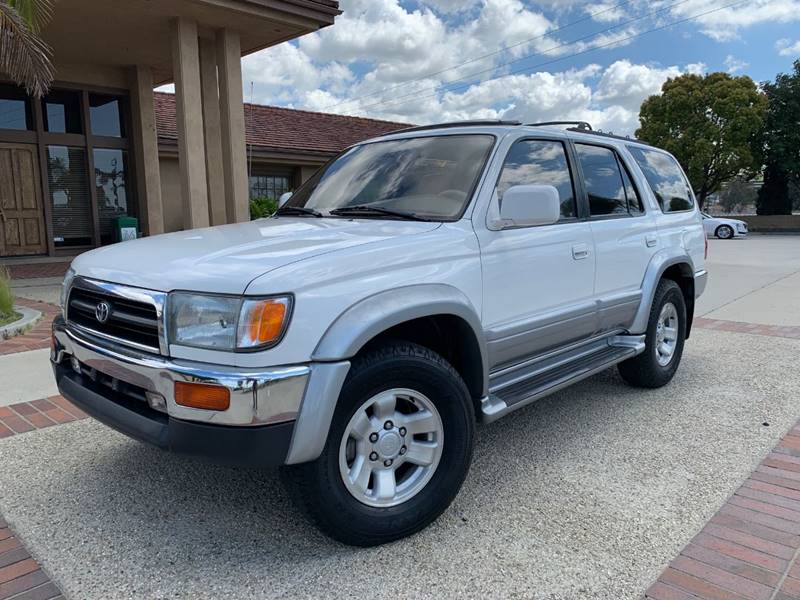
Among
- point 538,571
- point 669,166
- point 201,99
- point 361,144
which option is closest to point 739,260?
point 669,166

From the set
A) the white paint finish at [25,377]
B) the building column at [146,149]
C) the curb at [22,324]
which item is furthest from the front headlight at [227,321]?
the building column at [146,149]

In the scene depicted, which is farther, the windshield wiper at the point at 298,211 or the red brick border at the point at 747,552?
the windshield wiper at the point at 298,211

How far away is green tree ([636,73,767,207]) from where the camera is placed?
3334cm

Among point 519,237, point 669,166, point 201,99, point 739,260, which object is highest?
point 201,99

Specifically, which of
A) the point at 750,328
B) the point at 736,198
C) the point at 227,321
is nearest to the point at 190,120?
the point at 750,328

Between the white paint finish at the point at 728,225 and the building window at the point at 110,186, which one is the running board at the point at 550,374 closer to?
the building window at the point at 110,186

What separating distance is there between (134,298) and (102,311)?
288mm

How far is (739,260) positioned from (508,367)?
1500 cm

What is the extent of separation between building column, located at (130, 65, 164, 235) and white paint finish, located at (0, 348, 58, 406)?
8.40m

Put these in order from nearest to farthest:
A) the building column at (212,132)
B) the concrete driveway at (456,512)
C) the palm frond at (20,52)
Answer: the concrete driveway at (456,512)
the palm frond at (20,52)
the building column at (212,132)

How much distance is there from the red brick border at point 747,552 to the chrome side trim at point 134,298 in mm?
2157

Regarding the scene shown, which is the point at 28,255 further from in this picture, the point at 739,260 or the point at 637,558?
the point at 739,260

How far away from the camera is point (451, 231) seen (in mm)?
3117

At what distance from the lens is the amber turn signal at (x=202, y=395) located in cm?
233
